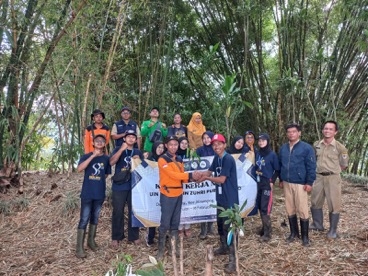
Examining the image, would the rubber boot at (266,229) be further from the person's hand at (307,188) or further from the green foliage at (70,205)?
the green foliage at (70,205)

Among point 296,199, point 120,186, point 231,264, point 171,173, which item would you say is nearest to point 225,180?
point 171,173

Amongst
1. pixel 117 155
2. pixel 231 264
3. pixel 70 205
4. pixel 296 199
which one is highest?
pixel 117 155

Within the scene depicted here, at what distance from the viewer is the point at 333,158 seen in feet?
11.7

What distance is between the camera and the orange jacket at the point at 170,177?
10.3 ft

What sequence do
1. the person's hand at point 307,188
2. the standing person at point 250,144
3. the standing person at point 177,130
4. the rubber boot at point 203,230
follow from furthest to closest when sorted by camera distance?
the standing person at point 177,130, the standing person at point 250,144, the rubber boot at point 203,230, the person's hand at point 307,188

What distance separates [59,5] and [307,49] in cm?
448

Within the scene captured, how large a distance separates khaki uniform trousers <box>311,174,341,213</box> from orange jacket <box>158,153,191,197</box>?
5.00 feet

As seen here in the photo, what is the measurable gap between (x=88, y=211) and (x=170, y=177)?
0.91 metres

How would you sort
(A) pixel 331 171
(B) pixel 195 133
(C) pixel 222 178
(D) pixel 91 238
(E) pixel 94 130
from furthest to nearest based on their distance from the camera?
(B) pixel 195 133, (E) pixel 94 130, (A) pixel 331 171, (D) pixel 91 238, (C) pixel 222 178

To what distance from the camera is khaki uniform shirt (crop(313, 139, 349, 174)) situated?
3.56 metres

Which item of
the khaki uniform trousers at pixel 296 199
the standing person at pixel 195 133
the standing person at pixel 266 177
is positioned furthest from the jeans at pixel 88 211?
the khaki uniform trousers at pixel 296 199

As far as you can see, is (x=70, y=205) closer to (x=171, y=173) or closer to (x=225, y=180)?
(x=171, y=173)

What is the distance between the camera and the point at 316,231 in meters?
3.77

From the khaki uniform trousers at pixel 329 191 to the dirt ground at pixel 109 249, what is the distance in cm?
35
